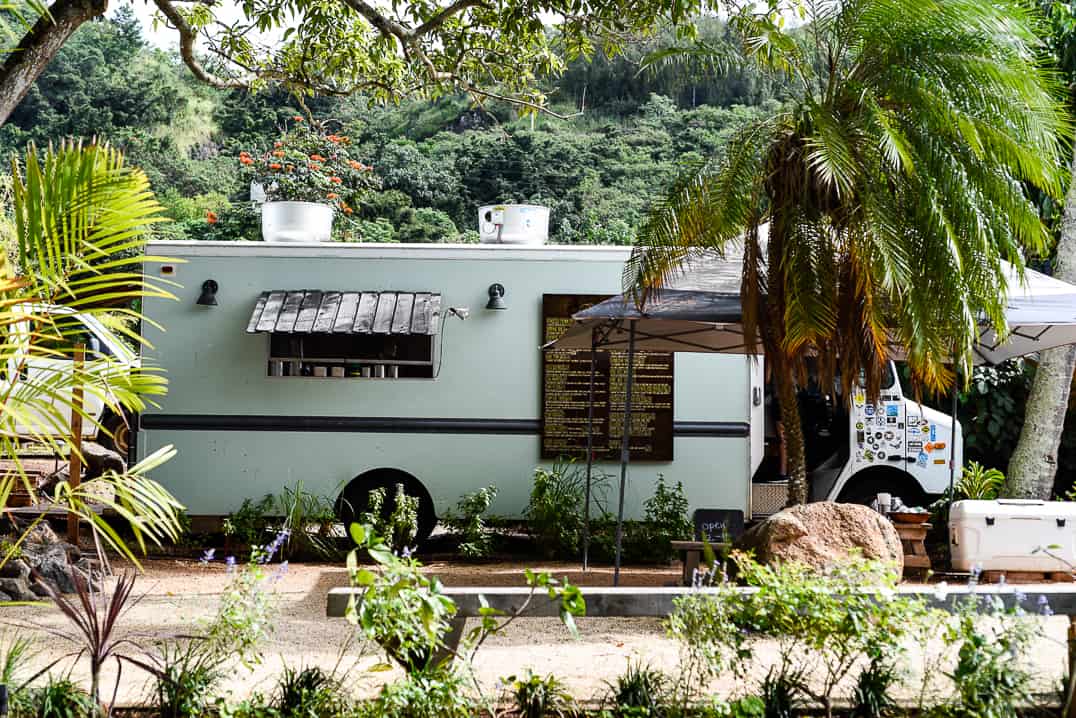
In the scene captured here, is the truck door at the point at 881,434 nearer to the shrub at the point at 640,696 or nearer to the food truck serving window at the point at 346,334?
the food truck serving window at the point at 346,334

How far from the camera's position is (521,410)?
9.03 m

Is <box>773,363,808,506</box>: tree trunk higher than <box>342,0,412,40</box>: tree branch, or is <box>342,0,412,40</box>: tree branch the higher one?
<box>342,0,412,40</box>: tree branch

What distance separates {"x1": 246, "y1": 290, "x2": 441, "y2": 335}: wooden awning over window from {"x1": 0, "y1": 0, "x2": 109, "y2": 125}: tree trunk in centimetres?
315

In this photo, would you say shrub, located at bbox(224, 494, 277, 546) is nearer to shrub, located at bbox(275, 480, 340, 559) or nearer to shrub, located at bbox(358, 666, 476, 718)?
shrub, located at bbox(275, 480, 340, 559)

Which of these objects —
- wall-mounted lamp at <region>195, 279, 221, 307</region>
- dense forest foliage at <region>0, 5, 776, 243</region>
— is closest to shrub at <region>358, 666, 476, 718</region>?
wall-mounted lamp at <region>195, 279, 221, 307</region>

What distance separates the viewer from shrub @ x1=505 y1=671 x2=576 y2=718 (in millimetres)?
3801

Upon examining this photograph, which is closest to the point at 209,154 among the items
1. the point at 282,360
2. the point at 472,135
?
the point at 472,135

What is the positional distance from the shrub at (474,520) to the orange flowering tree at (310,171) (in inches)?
353

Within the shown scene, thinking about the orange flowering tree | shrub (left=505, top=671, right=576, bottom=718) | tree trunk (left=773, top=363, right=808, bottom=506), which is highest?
the orange flowering tree

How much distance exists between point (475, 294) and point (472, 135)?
19.3 m

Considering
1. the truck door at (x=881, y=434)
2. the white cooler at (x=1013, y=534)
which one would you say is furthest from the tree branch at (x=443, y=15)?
the white cooler at (x=1013, y=534)

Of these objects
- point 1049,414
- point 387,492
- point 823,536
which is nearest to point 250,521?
point 387,492

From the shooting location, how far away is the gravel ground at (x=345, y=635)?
457 centimetres

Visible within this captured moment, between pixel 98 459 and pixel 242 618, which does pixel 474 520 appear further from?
pixel 242 618
